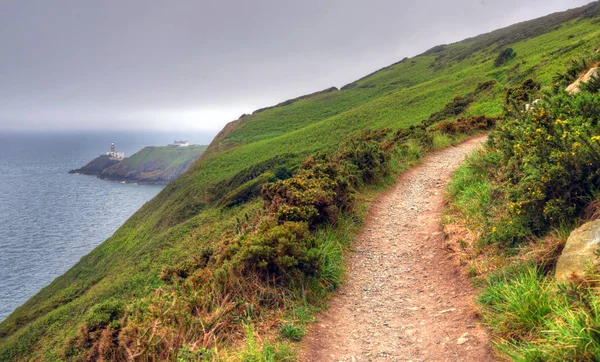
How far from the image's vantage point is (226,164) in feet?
154

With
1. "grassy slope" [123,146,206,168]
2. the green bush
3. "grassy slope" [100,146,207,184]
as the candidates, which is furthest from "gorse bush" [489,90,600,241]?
"grassy slope" [123,146,206,168]

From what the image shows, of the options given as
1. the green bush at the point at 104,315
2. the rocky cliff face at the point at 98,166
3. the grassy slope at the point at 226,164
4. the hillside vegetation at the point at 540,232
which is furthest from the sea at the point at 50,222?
the hillside vegetation at the point at 540,232

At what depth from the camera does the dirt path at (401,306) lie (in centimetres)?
431

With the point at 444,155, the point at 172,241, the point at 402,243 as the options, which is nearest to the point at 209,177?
the point at 172,241

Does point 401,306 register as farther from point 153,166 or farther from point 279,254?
point 153,166

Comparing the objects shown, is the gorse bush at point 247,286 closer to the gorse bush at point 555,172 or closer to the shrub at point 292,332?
the shrub at point 292,332

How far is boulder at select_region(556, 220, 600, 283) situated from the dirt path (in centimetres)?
105

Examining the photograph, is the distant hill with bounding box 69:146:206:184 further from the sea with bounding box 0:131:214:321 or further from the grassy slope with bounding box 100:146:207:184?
the sea with bounding box 0:131:214:321

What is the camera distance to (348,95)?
68.0m

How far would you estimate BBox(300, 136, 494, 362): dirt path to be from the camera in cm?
431

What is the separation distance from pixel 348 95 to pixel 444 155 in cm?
5413

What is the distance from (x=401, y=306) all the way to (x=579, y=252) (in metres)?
2.34

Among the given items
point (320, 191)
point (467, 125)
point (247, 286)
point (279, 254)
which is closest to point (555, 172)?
point (279, 254)

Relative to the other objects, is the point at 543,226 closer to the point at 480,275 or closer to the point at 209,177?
the point at 480,275
